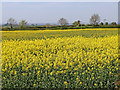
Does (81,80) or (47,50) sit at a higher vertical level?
(47,50)

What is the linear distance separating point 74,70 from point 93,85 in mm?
544

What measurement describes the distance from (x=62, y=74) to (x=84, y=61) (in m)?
0.82

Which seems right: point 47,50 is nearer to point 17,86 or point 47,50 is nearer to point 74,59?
point 74,59

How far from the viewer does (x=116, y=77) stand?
15.1ft

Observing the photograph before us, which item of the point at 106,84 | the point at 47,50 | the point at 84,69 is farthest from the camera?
the point at 47,50

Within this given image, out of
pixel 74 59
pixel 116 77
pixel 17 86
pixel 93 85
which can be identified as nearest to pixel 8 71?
pixel 17 86

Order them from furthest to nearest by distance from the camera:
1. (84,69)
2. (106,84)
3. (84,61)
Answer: (84,61)
(84,69)
(106,84)

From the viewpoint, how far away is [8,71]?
4.97m

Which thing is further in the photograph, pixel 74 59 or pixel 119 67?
pixel 74 59

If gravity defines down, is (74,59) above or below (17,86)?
above

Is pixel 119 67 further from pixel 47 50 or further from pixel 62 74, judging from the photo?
pixel 47 50

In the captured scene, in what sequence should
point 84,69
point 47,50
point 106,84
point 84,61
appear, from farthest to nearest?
point 47,50 < point 84,61 < point 84,69 < point 106,84

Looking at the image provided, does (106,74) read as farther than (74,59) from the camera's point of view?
No

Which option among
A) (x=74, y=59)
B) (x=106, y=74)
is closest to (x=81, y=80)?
(x=106, y=74)
